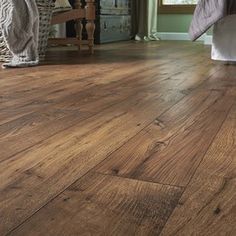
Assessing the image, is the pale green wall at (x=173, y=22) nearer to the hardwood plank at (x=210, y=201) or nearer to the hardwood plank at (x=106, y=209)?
the hardwood plank at (x=210, y=201)

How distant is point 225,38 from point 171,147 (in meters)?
1.87

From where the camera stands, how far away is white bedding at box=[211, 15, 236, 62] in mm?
2570

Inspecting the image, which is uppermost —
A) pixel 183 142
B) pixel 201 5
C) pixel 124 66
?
pixel 201 5

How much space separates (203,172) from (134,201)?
0.18m

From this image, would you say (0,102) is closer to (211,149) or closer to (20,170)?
(20,170)

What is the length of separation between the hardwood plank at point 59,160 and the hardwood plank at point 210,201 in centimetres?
20

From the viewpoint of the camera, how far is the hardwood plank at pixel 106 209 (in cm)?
56

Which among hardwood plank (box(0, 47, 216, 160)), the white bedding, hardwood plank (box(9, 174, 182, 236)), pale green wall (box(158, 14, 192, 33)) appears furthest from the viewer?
pale green wall (box(158, 14, 192, 33))

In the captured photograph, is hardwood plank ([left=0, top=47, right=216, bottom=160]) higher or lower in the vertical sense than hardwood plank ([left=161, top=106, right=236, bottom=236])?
lower

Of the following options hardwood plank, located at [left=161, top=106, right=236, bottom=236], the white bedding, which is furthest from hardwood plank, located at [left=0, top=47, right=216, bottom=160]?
the white bedding

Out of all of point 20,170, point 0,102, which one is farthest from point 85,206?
point 0,102

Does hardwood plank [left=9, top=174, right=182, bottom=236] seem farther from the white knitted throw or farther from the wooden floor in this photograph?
the white knitted throw

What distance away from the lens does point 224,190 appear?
0.68m

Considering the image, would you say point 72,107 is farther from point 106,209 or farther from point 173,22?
point 173,22
